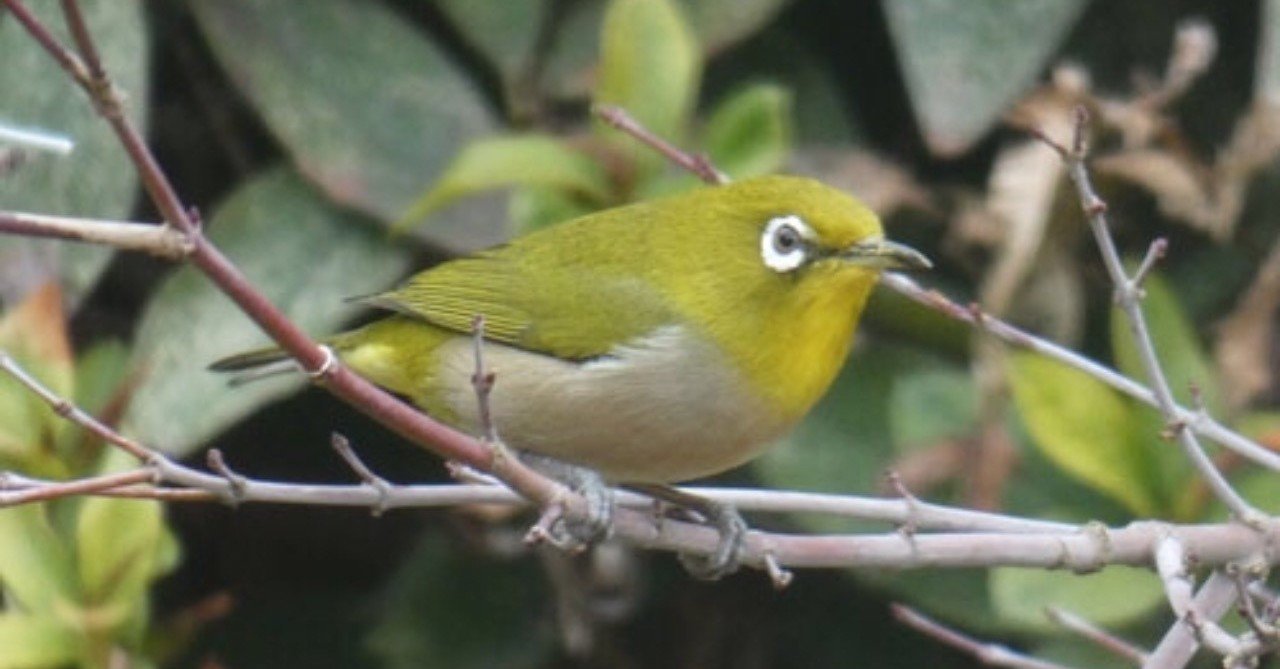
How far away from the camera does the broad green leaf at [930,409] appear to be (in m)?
4.10

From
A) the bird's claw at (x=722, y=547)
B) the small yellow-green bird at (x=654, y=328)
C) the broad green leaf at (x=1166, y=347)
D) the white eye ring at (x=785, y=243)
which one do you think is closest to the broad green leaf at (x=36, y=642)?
the small yellow-green bird at (x=654, y=328)

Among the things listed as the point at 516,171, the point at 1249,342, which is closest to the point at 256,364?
A: the point at 516,171

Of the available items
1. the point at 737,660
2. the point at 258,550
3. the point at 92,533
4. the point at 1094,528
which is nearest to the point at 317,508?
the point at 258,550

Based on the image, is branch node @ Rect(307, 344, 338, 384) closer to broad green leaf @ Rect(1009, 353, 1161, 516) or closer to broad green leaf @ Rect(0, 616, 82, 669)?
broad green leaf @ Rect(0, 616, 82, 669)

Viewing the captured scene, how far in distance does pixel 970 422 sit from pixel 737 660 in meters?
0.98

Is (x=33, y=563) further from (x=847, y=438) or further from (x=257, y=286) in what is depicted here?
(x=847, y=438)

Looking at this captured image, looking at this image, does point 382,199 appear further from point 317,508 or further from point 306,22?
point 317,508

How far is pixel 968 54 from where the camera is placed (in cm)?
406

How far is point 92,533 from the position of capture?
378 cm

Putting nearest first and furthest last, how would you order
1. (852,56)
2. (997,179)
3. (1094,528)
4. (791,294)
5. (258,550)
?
(1094,528) < (791,294) < (997,179) < (852,56) < (258,550)

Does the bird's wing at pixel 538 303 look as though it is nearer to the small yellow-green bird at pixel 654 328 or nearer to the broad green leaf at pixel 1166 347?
the small yellow-green bird at pixel 654 328

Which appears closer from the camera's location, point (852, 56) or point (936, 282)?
point (936, 282)

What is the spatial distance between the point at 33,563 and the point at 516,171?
92 centimetres

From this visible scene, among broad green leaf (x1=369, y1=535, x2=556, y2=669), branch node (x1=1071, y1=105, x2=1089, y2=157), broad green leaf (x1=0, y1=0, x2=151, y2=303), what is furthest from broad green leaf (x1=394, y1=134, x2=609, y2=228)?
branch node (x1=1071, y1=105, x2=1089, y2=157)
